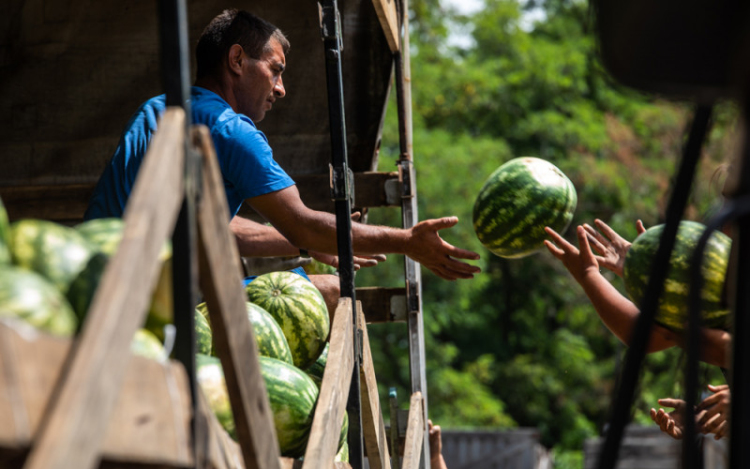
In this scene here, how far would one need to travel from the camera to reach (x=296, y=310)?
3.12 metres

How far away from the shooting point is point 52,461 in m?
1.10

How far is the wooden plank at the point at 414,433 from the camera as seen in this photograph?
139 inches

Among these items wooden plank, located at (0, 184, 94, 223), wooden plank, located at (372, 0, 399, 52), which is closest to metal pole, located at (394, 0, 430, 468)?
wooden plank, located at (372, 0, 399, 52)

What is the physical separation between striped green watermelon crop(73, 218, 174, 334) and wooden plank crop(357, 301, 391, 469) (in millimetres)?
1274

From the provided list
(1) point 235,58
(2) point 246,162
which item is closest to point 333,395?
(2) point 246,162

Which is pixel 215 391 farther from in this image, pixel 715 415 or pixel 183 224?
pixel 715 415

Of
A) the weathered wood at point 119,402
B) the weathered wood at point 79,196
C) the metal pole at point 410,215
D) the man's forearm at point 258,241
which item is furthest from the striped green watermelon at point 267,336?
the weathered wood at point 79,196

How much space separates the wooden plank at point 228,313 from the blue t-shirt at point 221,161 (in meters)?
1.32

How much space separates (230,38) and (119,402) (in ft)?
7.93

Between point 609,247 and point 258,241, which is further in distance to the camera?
point 258,241

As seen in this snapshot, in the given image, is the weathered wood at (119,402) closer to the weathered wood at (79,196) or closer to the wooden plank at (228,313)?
the wooden plank at (228,313)

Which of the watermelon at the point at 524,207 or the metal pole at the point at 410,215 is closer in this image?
the watermelon at the point at 524,207

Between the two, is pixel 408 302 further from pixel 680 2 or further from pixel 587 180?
pixel 587 180

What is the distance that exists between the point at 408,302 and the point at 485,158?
1405 centimetres
